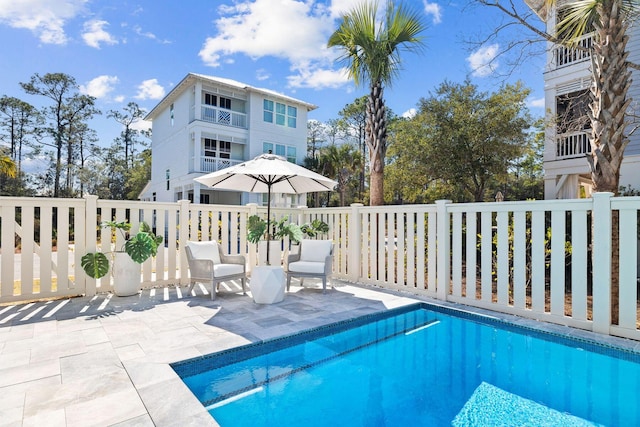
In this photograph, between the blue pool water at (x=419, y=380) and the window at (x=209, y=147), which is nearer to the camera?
the blue pool water at (x=419, y=380)

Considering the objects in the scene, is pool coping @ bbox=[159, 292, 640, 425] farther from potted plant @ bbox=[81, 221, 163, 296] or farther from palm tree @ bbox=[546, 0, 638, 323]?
potted plant @ bbox=[81, 221, 163, 296]

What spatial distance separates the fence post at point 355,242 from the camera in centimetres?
651

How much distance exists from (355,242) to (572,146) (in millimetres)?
8357

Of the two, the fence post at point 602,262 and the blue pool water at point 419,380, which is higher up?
the fence post at point 602,262

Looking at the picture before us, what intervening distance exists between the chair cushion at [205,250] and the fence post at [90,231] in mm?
1373

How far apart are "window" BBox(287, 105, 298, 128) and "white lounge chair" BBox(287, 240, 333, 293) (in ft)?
50.7

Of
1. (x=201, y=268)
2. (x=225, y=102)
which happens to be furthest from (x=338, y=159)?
(x=201, y=268)

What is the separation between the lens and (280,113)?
787 inches

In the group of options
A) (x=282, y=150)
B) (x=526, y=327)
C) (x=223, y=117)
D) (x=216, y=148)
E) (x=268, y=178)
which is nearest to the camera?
(x=526, y=327)

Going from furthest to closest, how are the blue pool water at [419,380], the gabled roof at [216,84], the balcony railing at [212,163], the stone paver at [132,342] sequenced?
the balcony railing at [212,163] → the gabled roof at [216,84] → the blue pool water at [419,380] → the stone paver at [132,342]

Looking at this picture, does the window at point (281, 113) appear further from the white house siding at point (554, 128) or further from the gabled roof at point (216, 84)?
the white house siding at point (554, 128)

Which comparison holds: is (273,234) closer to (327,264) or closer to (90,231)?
(327,264)

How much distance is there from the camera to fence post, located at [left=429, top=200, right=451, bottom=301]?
16.7 feet

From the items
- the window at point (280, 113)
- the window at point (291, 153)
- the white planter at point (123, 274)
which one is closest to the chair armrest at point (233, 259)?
the white planter at point (123, 274)
